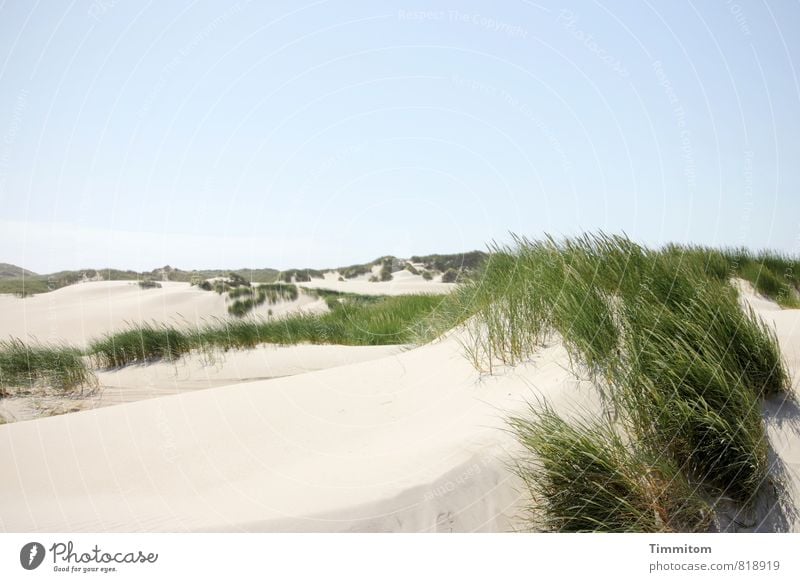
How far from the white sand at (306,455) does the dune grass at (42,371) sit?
2331 millimetres

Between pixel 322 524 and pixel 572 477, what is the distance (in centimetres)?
121

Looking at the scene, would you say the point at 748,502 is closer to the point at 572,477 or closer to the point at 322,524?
the point at 572,477

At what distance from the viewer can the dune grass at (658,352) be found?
294 centimetres

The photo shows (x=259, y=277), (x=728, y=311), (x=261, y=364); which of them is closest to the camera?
(x=728, y=311)

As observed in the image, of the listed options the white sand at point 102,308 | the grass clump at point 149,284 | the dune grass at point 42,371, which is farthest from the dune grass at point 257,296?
the dune grass at point 42,371


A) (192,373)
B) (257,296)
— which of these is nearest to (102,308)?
(257,296)

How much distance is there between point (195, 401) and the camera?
15.9 ft

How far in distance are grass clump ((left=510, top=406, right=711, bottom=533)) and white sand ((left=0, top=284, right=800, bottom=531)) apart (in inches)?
9.3

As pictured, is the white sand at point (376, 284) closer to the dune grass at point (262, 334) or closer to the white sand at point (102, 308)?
the white sand at point (102, 308)

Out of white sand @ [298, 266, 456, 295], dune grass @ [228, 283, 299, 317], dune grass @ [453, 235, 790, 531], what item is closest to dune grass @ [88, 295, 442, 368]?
dune grass @ [453, 235, 790, 531]

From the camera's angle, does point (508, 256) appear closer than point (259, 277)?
Yes

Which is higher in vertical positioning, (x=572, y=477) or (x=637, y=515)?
(x=572, y=477)
